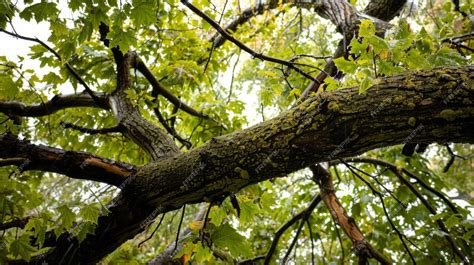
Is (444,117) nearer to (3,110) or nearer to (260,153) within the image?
(260,153)

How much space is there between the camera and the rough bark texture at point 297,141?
45.2 inches

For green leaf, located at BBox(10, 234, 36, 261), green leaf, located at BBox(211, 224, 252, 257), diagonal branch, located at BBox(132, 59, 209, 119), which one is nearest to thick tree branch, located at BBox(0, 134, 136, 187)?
green leaf, located at BBox(10, 234, 36, 261)

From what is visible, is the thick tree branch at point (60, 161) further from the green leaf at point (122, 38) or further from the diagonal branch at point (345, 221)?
the diagonal branch at point (345, 221)

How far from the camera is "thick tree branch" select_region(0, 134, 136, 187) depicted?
1.62m

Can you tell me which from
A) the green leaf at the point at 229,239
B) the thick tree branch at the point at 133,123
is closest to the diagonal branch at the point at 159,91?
the thick tree branch at the point at 133,123

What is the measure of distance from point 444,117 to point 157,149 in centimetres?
149

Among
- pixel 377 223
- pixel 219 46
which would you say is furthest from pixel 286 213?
pixel 219 46

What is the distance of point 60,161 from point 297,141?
119 cm

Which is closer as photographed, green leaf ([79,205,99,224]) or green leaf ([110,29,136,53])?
green leaf ([79,205,99,224])

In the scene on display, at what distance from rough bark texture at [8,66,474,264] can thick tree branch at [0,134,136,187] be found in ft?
0.39

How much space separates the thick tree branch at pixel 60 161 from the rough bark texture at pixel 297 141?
0.12 m

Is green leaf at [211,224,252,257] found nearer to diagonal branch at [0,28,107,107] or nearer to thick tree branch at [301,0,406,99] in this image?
thick tree branch at [301,0,406,99]

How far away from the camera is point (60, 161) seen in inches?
64.5

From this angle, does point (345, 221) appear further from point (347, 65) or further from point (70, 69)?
point (70, 69)
